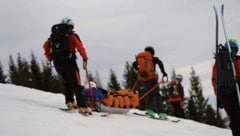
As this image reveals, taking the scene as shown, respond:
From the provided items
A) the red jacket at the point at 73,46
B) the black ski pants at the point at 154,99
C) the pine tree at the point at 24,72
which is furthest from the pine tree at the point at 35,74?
the red jacket at the point at 73,46

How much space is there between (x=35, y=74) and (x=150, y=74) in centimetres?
4926

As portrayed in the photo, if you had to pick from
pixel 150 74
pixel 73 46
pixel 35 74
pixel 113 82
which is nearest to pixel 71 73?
pixel 73 46

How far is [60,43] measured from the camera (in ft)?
39.1

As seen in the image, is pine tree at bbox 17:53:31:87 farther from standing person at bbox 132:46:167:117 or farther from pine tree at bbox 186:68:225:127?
standing person at bbox 132:46:167:117

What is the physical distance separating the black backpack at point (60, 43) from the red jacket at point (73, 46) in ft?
0.37

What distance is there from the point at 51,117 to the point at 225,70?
3748mm

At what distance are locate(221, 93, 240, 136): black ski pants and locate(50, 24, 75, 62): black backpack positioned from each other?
437 cm

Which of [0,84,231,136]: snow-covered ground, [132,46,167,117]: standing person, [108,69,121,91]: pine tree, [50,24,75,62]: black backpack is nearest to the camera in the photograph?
[0,84,231,136]: snow-covered ground

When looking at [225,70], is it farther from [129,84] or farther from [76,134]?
[129,84]

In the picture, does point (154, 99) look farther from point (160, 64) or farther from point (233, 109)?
point (233, 109)

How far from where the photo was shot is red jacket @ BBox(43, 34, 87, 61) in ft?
38.4

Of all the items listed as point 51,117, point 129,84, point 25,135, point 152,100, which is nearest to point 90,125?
point 51,117

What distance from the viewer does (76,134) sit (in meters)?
8.57

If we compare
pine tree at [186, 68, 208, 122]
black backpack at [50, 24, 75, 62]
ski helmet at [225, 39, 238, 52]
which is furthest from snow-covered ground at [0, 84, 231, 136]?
pine tree at [186, 68, 208, 122]
